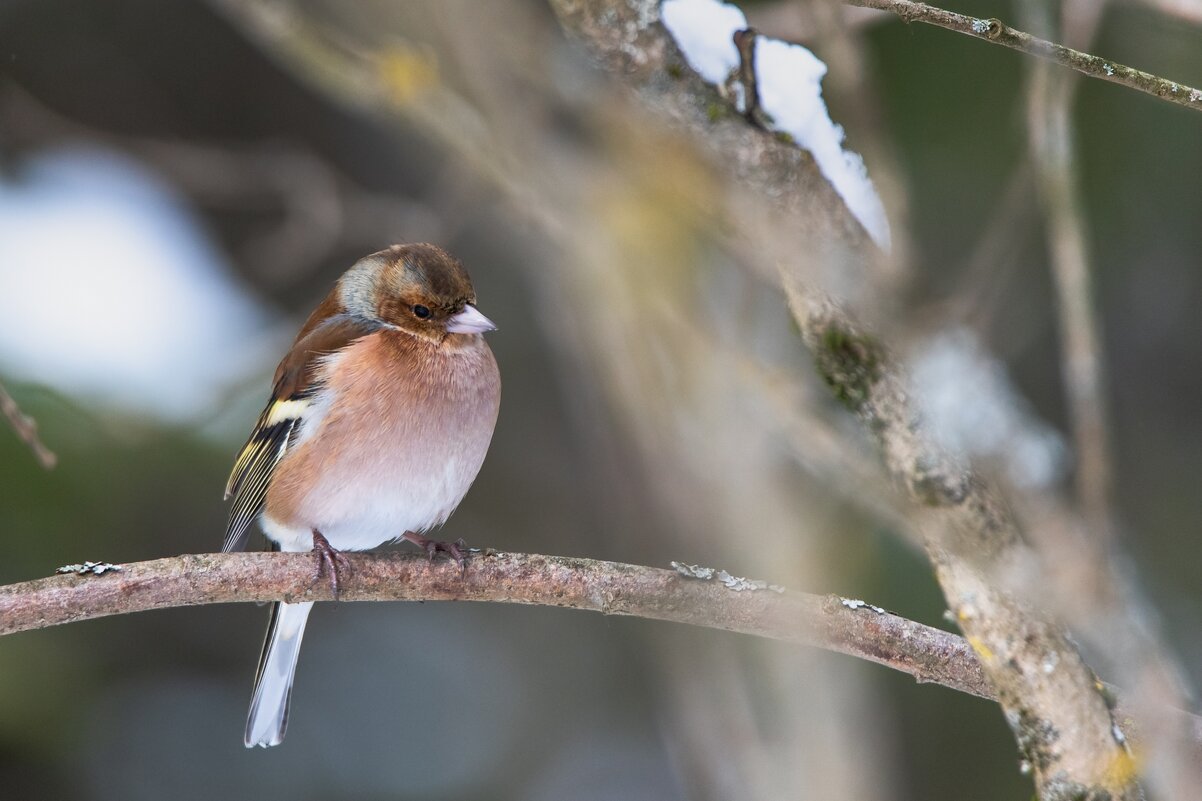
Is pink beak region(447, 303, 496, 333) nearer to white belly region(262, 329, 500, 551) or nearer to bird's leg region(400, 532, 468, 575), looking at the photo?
white belly region(262, 329, 500, 551)

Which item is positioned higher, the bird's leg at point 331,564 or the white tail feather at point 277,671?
the bird's leg at point 331,564

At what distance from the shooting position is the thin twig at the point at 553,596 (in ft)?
7.45

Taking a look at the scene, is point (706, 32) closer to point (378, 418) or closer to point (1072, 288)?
point (1072, 288)

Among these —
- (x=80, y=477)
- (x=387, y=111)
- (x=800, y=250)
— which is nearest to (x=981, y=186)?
(x=387, y=111)

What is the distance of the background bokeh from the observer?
3658 millimetres

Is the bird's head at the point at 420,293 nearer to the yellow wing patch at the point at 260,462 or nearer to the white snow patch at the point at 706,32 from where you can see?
the yellow wing patch at the point at 260,462

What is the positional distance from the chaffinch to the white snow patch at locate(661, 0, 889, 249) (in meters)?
1.11

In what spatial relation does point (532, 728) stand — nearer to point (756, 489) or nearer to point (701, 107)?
point (756, 489)

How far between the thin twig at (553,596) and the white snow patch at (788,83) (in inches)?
30.7

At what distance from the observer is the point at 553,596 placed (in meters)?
2.50

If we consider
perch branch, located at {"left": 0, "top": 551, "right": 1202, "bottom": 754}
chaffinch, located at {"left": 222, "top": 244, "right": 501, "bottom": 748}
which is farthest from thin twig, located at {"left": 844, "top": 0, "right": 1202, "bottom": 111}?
chaffinch, located at {"left": 222, "top": 244, "right": 501, "bottom": 748}

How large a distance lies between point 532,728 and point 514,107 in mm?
2944

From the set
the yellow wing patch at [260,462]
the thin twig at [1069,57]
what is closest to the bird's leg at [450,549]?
the yellow wing patch at [260,462]

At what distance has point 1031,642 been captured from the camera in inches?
68.6
